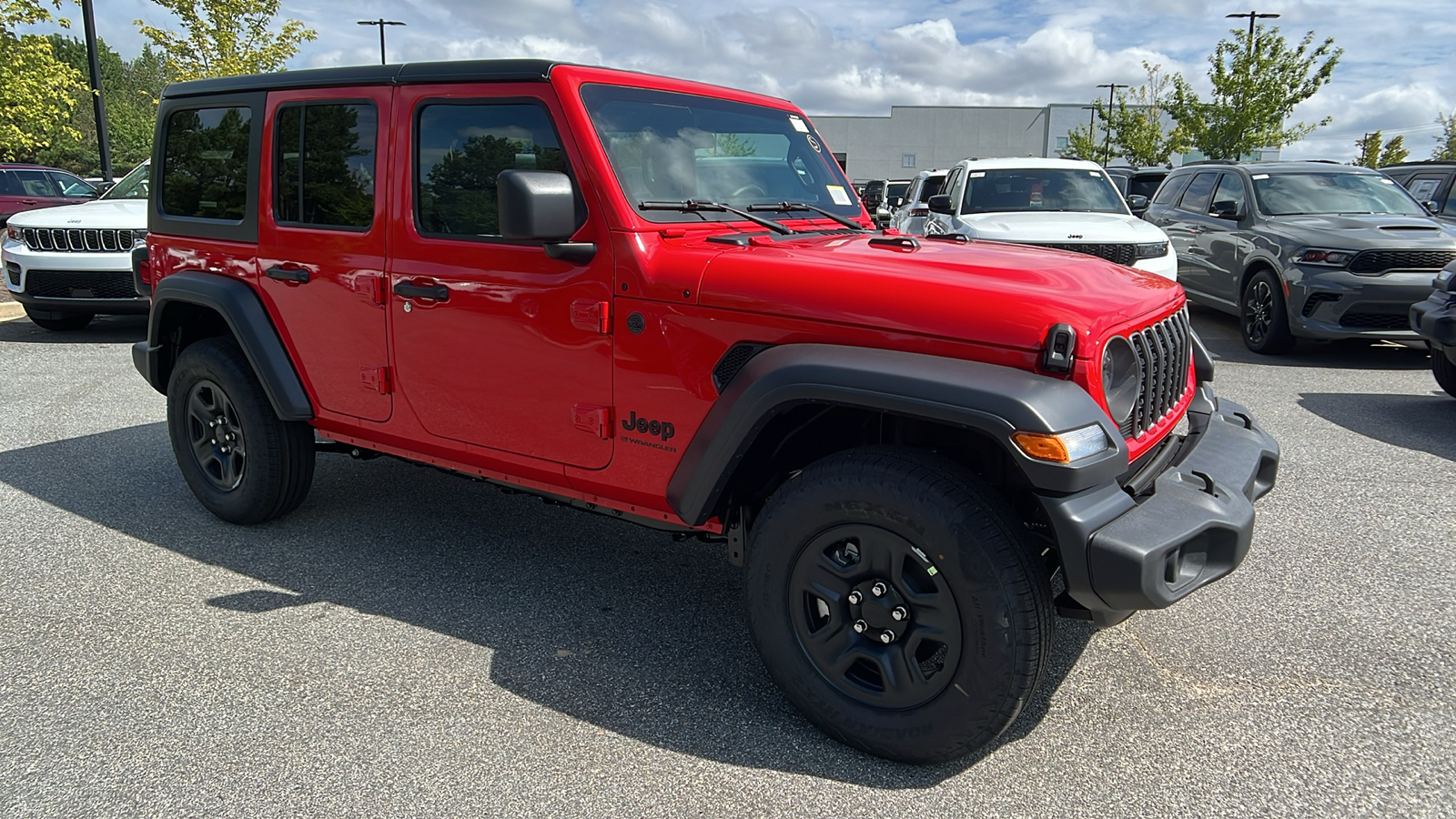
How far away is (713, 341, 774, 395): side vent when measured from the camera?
2.87 m

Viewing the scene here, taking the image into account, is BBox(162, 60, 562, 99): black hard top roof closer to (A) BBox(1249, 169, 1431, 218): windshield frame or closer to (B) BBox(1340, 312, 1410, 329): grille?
(B) BBox(1340, 312, 1410, 329): grille

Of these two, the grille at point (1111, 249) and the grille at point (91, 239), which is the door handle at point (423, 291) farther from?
the grille at point (91, 239)

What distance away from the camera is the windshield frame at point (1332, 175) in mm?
9164

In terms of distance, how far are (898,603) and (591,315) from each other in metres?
1.29

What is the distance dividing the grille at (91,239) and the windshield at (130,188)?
0.98 meters

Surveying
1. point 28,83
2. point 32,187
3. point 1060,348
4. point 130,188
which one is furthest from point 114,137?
point 1060,348

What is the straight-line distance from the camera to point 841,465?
2.70 metres

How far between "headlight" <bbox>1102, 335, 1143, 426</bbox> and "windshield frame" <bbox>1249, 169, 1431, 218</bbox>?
7843 millimetres

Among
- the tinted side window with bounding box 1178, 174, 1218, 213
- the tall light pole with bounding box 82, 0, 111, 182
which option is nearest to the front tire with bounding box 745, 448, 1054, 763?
the tinted side window with bounding box 1178, 174, 1218, 213

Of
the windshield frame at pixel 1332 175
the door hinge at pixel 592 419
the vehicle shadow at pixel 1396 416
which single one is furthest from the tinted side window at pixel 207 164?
the windshield frame at pixel 1332 175

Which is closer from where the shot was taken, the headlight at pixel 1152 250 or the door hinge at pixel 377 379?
the door hinge at pixel 377 379

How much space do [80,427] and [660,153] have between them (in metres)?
4.99

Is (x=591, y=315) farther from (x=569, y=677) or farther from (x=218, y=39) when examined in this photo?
(x=218, y=39)

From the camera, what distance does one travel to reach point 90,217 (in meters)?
9.46
